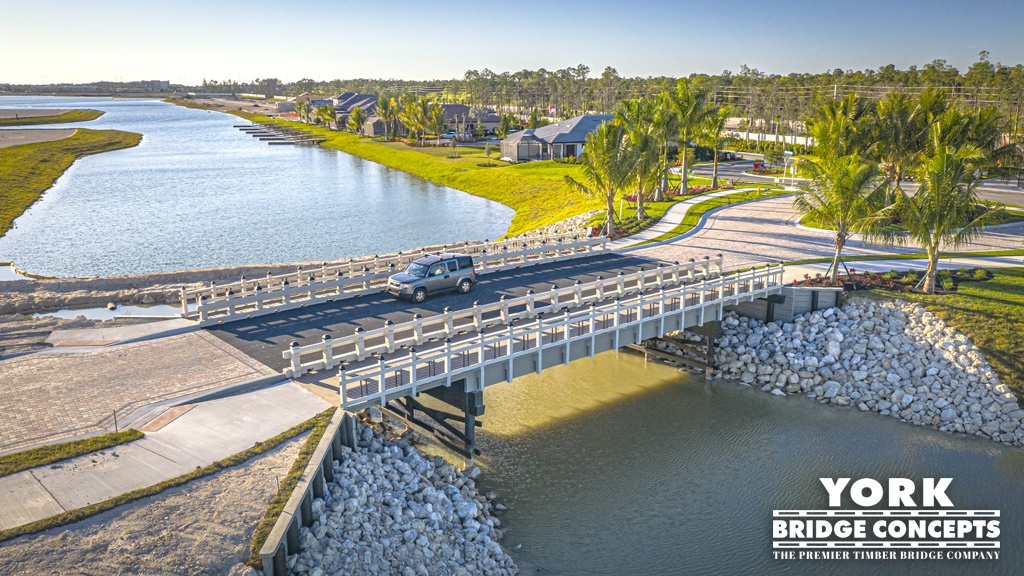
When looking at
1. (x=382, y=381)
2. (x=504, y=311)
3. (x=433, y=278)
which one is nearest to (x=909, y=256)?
(x=504, y=311)

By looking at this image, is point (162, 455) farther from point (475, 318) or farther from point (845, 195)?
point (845, 195)

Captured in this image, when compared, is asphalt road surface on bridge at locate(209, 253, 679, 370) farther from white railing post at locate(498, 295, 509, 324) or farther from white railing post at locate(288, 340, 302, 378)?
white railing post at locate(498, 295, 509, 324)

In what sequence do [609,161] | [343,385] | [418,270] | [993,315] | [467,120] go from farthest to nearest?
[467,120] → [609,161] → [993,315] → [418,270] → [343,385]

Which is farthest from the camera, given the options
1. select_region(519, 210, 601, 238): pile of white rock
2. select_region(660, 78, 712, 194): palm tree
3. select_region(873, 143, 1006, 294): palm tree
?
select_region(660, 78, 712, 194): palm tree

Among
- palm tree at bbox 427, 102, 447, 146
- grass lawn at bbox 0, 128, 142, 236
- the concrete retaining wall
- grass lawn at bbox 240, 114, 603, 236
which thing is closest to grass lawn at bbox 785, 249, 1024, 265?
grass lawn at bbox 240, 114, 603, 236

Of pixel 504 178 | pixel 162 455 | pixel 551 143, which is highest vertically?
pixel 551 143

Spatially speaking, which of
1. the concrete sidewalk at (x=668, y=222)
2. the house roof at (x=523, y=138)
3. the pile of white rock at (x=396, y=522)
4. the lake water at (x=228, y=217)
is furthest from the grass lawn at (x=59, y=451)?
the house roof at (x=523, y=138)
